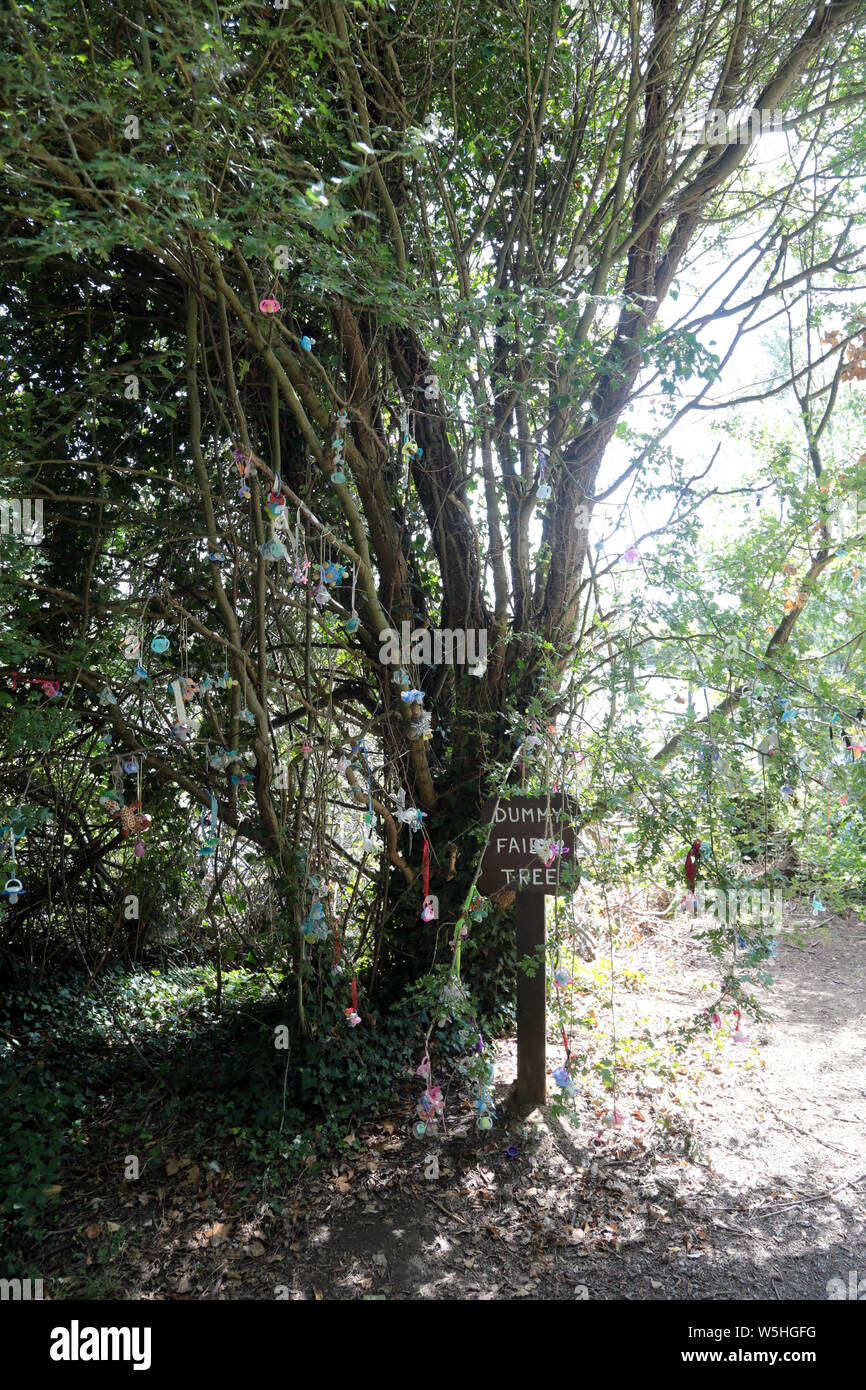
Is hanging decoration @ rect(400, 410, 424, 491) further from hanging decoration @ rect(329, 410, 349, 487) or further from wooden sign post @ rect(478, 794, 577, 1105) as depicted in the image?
wooden sign post @ rect(478, 794, 577, 1105)

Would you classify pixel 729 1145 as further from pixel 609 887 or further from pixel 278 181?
pixel 278 181

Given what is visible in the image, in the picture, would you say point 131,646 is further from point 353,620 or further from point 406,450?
point 406,450

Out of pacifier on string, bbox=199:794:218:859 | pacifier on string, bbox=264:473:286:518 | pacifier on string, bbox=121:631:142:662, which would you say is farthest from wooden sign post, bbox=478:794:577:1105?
pacifier on string, bbox=121:631:142:662

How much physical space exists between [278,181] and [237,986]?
13.4 ft

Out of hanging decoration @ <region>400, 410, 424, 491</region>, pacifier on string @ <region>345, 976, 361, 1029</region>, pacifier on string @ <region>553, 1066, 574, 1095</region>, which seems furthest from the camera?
hanging decoration @ <region>400, 410, 424, 491</region>

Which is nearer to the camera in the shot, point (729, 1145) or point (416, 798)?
Result: point (729, 1145)

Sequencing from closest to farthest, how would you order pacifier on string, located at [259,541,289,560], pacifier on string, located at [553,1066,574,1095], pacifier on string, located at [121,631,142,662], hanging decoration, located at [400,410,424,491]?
pacifier on string, located at [553,1066,574,1095]
pacifier on string, located at [259,541,289,560]
pacifier on string, located at [121,631,142,662]
hanging decoration, located at [400,410,424,491]

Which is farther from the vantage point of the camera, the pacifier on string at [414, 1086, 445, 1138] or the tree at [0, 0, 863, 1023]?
the tree at [0, 0, 863, 1023]

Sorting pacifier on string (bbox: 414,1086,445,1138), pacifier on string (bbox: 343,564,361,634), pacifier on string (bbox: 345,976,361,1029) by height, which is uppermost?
pacifier on string (bbox: 343,564,361,634)

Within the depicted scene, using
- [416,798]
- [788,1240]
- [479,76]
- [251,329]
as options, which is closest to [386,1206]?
[788,1240]

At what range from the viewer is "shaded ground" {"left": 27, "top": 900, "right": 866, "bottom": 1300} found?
2.85 metres

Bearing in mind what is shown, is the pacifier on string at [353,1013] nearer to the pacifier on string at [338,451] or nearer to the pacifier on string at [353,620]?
the pacifier on string at [353,620]

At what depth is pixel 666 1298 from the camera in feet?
9.04

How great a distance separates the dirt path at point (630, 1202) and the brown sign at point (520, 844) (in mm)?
909
